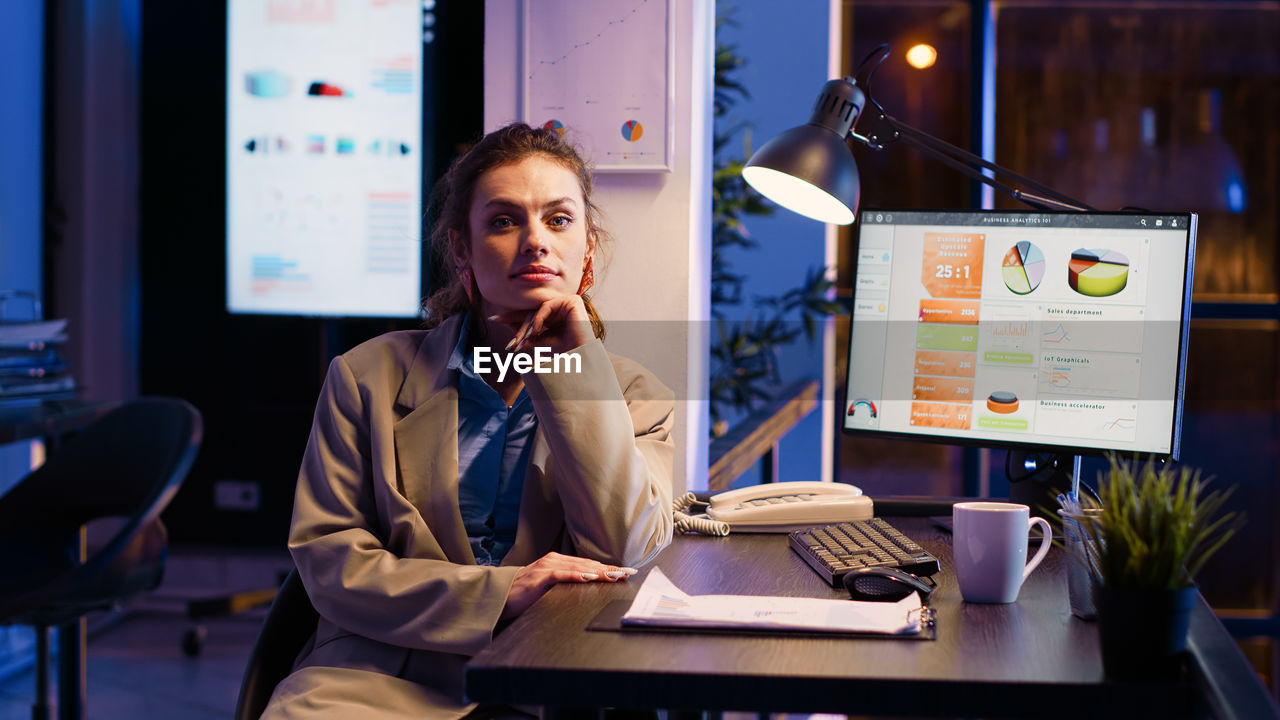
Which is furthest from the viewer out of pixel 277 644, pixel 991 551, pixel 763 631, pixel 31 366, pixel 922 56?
pixel 922 56

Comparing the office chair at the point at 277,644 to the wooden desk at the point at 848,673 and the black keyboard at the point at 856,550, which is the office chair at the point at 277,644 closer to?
the wooden desk at the point at 848,673

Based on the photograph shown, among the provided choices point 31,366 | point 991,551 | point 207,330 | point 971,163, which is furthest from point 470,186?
point 207,330

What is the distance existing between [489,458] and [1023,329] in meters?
0.82

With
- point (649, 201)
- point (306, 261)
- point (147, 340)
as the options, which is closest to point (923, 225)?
point (649, 201)

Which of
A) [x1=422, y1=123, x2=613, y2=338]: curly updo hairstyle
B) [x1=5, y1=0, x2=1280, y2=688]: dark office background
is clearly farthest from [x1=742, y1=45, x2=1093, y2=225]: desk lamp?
[x1=5, y1=0, x2=1280, y2=688]: dark office background

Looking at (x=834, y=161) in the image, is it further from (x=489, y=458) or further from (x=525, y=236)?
(x=489, y=458)

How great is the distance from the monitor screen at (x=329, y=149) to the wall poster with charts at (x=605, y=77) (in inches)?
71.4

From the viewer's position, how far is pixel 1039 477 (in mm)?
1630

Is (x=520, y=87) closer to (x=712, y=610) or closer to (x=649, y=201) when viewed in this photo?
(x=649, y=201)

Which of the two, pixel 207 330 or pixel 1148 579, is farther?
pixel 207 330

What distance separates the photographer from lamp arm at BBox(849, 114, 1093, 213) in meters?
1.60

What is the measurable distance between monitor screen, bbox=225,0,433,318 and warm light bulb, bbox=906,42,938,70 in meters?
2.00

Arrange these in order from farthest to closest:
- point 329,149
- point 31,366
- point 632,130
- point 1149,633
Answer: point 329,149 < point 31,366 < point 632,130 < point 1149,633

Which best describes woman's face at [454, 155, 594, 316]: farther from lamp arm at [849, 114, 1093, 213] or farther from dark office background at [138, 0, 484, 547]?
dark office background at [138, 0, 484, 547]
